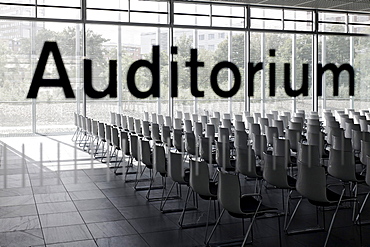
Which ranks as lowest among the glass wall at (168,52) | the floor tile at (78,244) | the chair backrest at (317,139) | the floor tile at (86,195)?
the floor tile at (78,244)

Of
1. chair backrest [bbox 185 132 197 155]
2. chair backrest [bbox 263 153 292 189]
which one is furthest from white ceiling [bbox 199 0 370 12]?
chair backrest [bbox 263 153 292 189]

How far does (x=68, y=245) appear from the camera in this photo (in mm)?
5125

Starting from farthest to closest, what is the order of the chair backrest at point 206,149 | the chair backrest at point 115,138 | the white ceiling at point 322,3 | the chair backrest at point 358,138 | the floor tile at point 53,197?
the white ceiling at point 322,3
the chair backrest at point 115,138
the chair backrest at point 358,138
the chair backrest at point 206,149
the floor tile at point 53,197

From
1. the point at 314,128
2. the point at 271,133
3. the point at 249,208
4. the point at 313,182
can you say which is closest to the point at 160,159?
the point at 249,208

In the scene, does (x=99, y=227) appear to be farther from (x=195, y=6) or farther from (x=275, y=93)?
(x=275, y=93)

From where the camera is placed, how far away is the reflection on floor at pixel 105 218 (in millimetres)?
5277

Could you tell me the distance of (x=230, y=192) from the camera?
474 centimetres

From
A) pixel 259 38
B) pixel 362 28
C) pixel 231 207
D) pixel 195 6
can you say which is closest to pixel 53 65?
pixel 195 6

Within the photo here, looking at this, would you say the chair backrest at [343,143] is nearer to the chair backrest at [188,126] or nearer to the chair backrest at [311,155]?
the chair backrest at [311,155]

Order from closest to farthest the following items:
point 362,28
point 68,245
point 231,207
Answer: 1. point 231,207
2. point 68,245
3. point 362,28

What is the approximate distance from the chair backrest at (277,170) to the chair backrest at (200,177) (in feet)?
2.69

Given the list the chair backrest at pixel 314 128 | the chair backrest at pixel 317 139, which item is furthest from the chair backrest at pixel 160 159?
the chair backrest at pixel 314 128

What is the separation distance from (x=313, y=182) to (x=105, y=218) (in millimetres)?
2625

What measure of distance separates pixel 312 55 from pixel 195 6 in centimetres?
458
